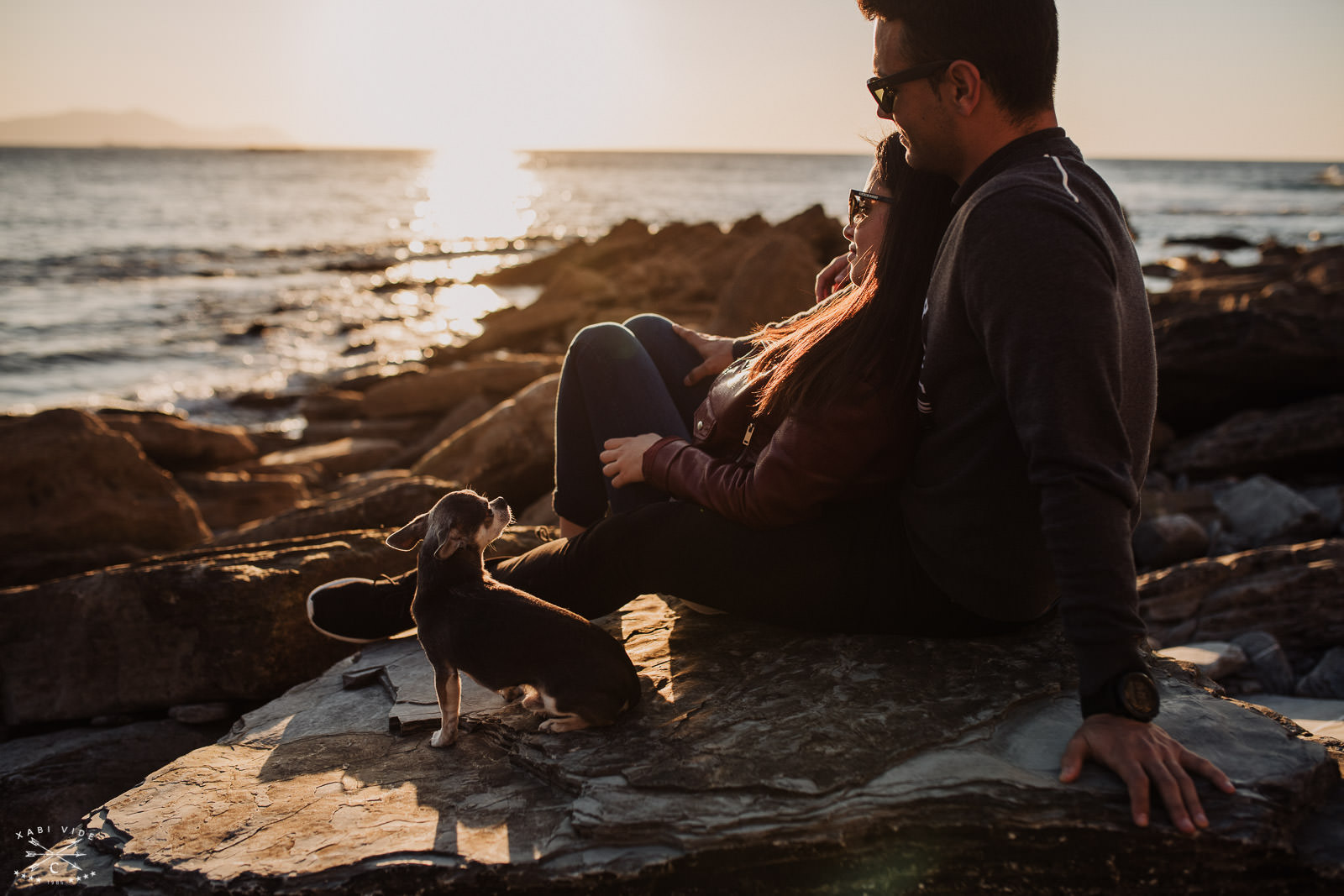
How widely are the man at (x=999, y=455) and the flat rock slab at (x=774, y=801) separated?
0.14m

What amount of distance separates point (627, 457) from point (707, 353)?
0.97 m

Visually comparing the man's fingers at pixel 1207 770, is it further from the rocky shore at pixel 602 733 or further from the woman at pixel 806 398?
the woman at pixel 806 398

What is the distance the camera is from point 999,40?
241 centimetres

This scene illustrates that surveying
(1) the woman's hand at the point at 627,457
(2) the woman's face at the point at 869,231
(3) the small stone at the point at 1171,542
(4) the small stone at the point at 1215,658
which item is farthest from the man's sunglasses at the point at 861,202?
(3) the small stone at the point at 1171,542

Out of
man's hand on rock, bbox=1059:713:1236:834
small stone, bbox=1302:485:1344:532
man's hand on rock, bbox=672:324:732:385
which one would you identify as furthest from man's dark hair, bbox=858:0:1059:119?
small stone, bbox=1302:485:1344:532

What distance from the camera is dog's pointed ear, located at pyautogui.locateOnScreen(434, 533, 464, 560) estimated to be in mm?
3215

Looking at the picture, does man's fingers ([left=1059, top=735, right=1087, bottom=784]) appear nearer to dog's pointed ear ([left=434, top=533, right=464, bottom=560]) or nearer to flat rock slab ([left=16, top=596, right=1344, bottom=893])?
flat rock slab ([left=16, top=596, right=1344, bottom=893])

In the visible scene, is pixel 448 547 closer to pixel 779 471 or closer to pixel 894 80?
pixel 779 471

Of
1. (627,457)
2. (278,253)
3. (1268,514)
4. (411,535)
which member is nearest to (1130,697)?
(627,457)

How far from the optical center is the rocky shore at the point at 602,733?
2311mm

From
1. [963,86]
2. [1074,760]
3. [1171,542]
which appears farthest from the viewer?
[1171,542]

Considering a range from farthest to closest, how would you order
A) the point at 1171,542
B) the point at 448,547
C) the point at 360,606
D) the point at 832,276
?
the point at 1171,542, the point at 832,276, the point at 360,606, the point at 448,547

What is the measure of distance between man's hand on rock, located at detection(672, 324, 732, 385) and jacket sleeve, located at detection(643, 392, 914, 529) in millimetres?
1130

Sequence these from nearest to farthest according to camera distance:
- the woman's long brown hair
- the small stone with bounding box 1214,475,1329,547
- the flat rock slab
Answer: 1. the flat rock slab
2. the woman's long brown hair
3. the small stone with bounding box 1214,475,1329,547
